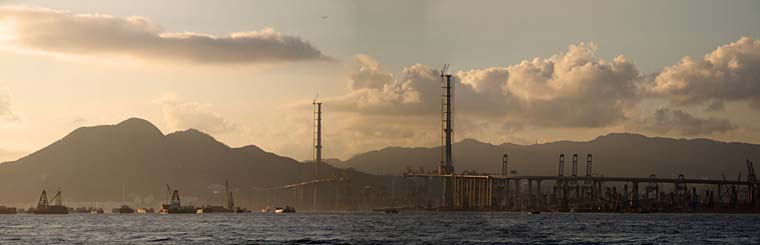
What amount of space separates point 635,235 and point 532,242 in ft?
111

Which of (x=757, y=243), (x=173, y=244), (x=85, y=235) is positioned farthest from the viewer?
(x=85, y=235)

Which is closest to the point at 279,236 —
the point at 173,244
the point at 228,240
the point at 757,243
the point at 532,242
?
the point at 228,240

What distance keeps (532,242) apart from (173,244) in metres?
46.4

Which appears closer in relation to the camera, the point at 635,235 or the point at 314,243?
the point at 314,243

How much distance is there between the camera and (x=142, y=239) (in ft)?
534

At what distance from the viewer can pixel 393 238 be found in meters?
164

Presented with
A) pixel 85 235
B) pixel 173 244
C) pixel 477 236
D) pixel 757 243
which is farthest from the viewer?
pixel 85 235

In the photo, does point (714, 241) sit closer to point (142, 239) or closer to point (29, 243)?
point (142, 239)

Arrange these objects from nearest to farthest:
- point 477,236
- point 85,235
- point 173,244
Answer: point 173,244 < point 477,236 < point 85,235

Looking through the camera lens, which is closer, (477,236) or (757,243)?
(757,243)

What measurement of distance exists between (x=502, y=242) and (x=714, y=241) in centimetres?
3344

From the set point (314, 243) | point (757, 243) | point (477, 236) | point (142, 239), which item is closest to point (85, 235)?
point (142, 239)

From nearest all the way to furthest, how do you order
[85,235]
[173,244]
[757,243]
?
[173,244] < [757,243] < [85,235]

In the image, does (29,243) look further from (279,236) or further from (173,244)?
(279,236)
